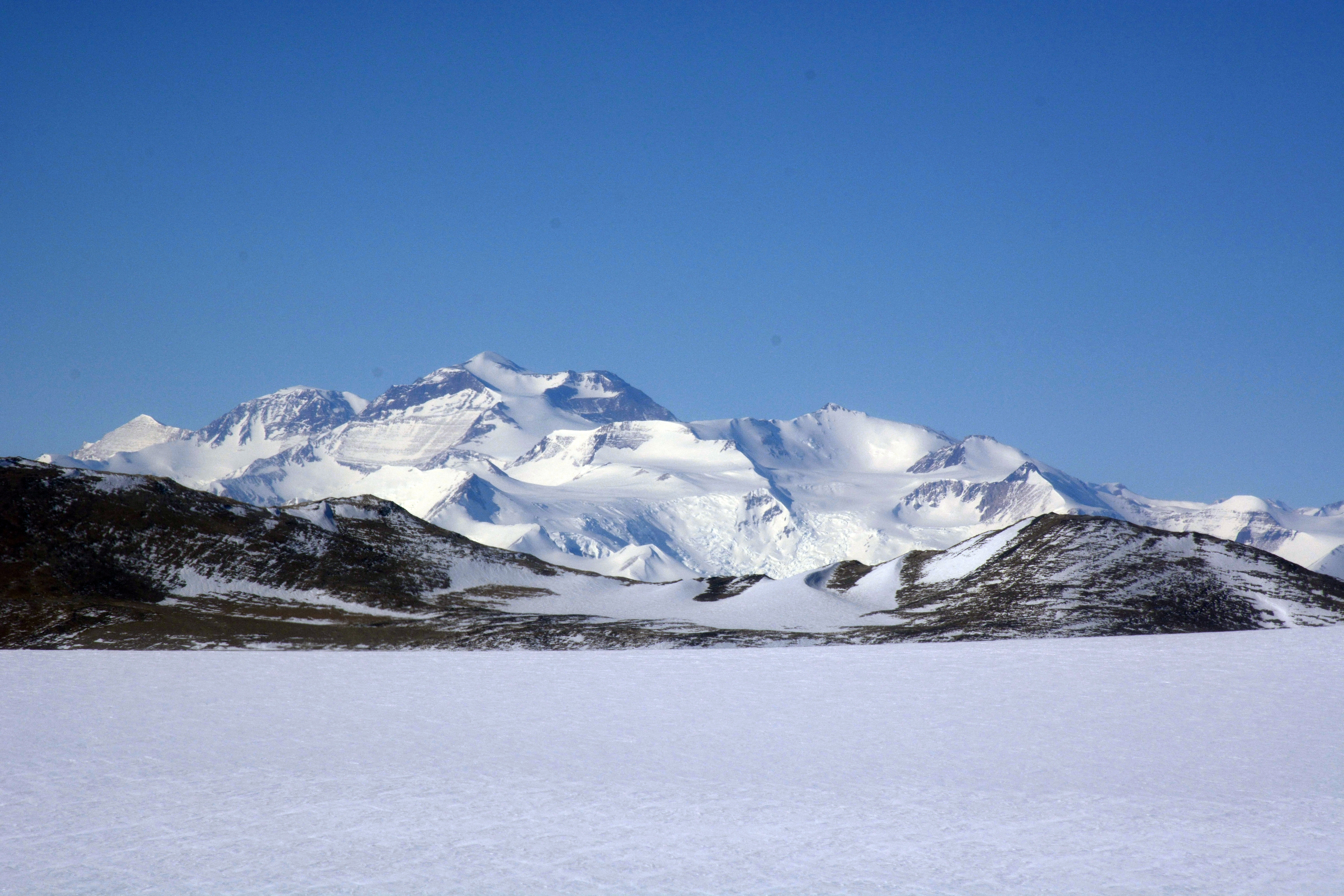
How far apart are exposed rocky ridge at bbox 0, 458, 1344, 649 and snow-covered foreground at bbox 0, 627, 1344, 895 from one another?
36.6m

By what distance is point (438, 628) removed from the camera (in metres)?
89.8

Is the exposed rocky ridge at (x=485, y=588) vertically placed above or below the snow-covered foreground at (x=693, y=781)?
above

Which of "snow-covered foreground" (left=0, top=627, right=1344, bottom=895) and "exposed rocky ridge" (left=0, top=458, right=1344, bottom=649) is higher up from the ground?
"exposed rocky ridge" (left=0, top=458, right=1344, bottom=649)

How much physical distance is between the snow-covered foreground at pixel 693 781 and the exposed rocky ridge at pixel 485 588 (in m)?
36.6

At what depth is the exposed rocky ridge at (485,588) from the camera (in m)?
81.6

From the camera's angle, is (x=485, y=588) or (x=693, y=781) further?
(x=485, y=588)

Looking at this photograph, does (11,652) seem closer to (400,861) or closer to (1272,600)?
(400,861)

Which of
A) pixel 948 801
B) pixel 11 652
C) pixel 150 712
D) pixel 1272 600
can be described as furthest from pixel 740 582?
pixel 948 801

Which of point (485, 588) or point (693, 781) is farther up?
point (485, 588)

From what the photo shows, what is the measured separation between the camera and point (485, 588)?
127 meters

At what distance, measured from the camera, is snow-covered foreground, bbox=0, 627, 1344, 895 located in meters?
19.8

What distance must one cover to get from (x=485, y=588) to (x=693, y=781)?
103m

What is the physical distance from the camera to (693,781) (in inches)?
1043

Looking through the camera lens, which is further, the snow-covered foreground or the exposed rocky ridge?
the exposed rocky ridge
